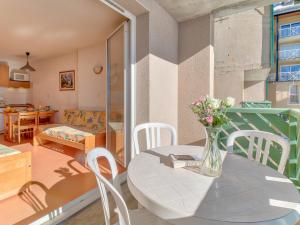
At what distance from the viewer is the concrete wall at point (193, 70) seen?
287 centimetres

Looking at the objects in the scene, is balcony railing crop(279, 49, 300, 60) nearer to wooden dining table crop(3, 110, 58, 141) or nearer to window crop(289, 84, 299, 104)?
window crop(289, 84, 299, 104)

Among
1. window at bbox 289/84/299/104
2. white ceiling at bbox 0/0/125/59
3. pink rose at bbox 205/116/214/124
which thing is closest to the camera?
pink rose at bbox 205/116/214/124

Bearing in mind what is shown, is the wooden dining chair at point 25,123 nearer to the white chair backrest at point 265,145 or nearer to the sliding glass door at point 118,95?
the sliding glass door at point 118,95

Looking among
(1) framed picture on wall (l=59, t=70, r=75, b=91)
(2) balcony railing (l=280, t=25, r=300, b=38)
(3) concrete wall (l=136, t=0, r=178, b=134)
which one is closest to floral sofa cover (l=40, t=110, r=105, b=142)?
(1) framed picture on wall (l=59, t=70, r=75, b=91)

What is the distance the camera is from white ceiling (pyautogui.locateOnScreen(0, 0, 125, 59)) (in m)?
2.59

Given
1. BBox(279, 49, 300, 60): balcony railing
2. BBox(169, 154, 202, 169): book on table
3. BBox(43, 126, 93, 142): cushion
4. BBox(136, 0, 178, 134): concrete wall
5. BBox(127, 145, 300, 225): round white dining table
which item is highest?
BBox(279, 49, 300, 60): balcony railing

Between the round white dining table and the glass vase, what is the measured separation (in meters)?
0.04

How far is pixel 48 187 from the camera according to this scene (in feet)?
7.36

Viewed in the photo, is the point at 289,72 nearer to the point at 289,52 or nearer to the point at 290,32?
the point at 289,52

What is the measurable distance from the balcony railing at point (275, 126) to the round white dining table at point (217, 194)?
125 centimetres

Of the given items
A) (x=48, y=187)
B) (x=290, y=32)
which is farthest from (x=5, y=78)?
(x=290, y=32)

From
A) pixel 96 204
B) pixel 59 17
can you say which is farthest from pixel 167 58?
pixel 96 204

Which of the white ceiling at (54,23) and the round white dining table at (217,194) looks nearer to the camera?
the round white dining table at (217,194)

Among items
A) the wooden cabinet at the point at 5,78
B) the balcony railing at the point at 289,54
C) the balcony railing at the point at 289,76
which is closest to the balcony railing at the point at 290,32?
the balcony railing at the point at 289,54
